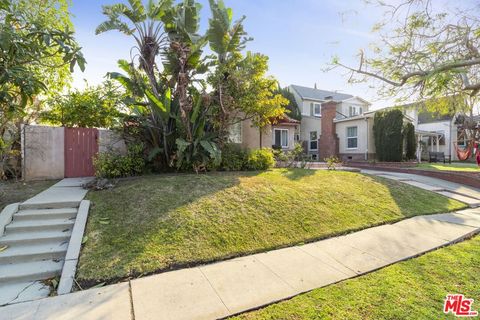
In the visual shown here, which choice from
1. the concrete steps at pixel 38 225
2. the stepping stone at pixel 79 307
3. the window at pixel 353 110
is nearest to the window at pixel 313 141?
the window at pixel 353 110

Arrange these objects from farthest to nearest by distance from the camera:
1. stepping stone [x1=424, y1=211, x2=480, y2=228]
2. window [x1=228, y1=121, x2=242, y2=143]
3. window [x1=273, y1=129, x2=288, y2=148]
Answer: window [x1=273, y1=129, x2=288, y2=148]
window [x1=228, y1=121, x2=242, y2=143]
stepping stone [x1=424, y1=211, x2=480, y2=228]

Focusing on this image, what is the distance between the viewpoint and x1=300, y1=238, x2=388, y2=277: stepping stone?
3739 mm

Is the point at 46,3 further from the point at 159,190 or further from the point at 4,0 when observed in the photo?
the point at 159,190

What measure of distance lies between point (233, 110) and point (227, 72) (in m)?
1.34

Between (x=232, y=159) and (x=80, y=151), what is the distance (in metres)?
5.53

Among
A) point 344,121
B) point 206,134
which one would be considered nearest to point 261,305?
point 206,134

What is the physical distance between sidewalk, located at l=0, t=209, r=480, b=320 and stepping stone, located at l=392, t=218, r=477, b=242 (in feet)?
0.37

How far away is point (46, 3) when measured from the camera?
998cm

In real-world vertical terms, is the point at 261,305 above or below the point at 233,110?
below

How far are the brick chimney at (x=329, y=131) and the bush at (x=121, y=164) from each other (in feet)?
57.1

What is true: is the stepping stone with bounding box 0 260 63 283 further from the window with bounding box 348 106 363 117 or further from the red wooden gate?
the window with bounding box 348 106 363 117

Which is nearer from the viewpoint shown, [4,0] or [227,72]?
[4,0]

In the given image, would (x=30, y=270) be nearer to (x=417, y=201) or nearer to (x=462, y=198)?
(x=417, y=201)

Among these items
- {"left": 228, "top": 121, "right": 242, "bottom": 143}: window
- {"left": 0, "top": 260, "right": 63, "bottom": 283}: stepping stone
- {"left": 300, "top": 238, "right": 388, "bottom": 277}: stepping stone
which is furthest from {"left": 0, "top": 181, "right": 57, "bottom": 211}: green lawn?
{"left": 228, "top": 121, "right": 242, "bottom": 143}: window
